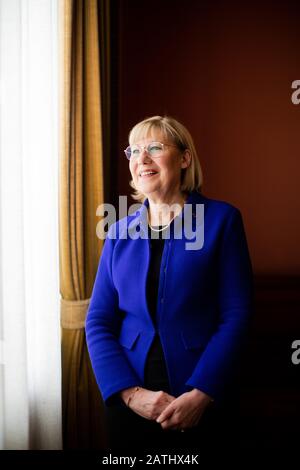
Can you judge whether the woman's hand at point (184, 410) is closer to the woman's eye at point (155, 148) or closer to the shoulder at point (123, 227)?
the shoulder at point (123, 227)

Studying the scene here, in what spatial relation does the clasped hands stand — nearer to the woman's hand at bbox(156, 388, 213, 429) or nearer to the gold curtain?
the woman's hand at bbox(156, 388, 213, 429)

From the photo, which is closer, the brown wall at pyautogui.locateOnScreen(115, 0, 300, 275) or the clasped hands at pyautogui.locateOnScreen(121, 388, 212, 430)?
the clasped hands at pyautogui.locateOnScreen(121, 388, 212, 430)

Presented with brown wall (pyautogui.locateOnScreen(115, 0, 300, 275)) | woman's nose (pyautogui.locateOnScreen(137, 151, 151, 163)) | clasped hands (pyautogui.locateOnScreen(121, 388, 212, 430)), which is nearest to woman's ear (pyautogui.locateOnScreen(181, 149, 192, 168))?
woman's nose (pyautogui.locateOnScreen(137, 151, 151, 163))

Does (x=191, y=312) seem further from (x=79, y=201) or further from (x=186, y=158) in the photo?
(x=79, y=201)

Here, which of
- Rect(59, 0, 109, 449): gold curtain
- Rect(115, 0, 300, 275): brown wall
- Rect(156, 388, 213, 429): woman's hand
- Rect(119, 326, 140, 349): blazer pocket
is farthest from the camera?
Rect(115, 0, 300, 275): brown wall

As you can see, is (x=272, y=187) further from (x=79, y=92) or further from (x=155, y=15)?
(x=79, y=92)

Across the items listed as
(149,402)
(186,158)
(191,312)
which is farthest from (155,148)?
(149,402)

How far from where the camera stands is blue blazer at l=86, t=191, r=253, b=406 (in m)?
1.15

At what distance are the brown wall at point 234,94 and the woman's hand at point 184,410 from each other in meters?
1.72

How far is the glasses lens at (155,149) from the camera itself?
3.89 feet

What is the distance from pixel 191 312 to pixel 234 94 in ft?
6.72

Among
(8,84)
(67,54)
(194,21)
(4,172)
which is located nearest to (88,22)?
(67,54)

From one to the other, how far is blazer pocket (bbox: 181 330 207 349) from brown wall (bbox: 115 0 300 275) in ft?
5.30

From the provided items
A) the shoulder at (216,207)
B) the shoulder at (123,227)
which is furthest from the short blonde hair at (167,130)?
the shoulder at (123,227)
